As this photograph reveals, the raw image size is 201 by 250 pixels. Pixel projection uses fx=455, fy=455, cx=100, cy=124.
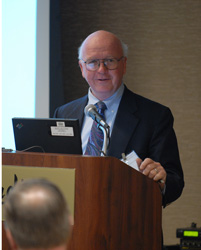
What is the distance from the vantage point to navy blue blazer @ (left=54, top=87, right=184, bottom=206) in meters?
2.50

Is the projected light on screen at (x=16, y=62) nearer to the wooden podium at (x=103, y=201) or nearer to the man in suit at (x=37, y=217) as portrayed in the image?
the wooden podium at (x=103, y=201)

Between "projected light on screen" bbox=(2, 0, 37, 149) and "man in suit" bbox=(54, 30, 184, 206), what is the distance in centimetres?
63

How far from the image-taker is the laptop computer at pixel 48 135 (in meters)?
1.95

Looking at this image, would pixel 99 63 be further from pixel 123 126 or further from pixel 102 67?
pixel 123 126

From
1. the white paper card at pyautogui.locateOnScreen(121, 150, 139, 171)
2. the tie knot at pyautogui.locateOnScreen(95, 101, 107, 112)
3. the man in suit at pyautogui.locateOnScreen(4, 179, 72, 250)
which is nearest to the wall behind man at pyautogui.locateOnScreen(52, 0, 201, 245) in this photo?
the tie knot at pyautogui.locateOnScreen(95, 101, 107, 112)

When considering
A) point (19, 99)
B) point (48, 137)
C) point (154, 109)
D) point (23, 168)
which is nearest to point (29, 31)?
point (19, 99)

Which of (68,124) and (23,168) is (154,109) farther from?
(23,168)

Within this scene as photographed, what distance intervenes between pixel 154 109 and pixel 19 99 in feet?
4.13

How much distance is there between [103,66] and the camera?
2.81 meters

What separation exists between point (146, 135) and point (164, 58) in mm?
2180

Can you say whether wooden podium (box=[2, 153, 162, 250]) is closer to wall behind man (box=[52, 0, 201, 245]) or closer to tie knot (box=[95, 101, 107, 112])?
tie knot (box=[95, 101, 107, 112])

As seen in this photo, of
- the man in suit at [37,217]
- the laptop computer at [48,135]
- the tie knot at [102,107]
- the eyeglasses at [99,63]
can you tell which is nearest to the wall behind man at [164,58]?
the eyeglasses at [99,63]

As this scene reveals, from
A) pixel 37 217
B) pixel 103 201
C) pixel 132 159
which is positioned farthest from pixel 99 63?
pixel 37 217

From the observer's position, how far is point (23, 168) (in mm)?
1798
